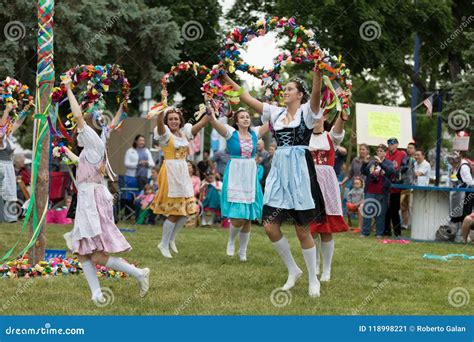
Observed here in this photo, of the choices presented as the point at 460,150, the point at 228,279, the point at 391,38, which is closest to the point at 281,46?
the point at 391,38

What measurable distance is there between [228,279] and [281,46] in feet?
47.0

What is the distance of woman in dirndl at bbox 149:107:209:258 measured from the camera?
1136 centimetres

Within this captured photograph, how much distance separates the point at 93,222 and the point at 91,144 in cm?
68

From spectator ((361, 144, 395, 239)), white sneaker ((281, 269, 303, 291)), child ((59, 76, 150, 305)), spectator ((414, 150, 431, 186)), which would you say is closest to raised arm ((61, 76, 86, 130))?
child ((59, 76, 150, 305))

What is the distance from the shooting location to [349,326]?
5.88 metres

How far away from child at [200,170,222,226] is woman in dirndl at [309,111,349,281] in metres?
8.18

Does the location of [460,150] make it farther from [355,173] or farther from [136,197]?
[136,197]

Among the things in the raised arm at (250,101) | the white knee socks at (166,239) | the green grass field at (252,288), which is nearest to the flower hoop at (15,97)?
the green grass field at (252,288)

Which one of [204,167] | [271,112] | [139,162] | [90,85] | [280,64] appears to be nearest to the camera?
[271,112]

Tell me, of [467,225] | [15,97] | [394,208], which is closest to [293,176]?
[15,97]

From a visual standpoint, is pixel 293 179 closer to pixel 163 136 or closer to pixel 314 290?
pixel 314 290

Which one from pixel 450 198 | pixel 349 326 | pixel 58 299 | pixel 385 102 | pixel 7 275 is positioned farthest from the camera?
pixel 385 102

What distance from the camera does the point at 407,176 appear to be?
16.3m

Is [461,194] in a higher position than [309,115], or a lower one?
lower
